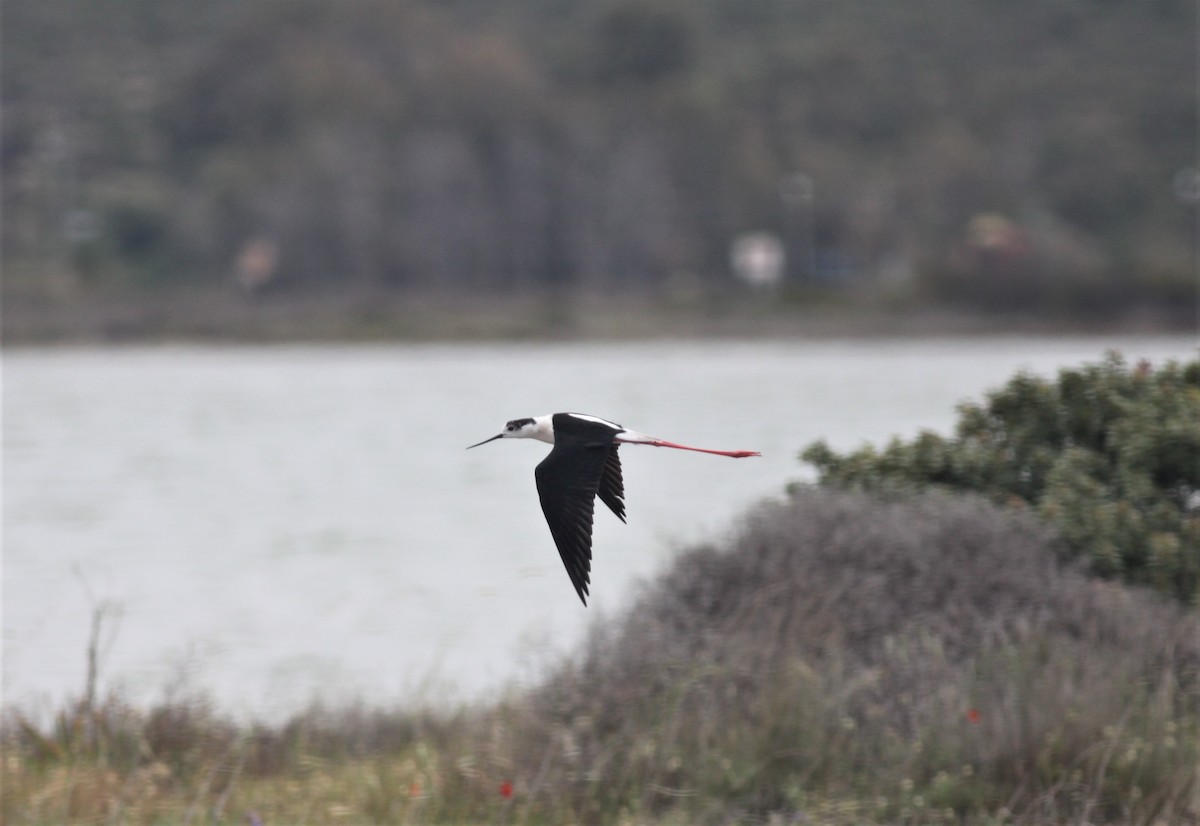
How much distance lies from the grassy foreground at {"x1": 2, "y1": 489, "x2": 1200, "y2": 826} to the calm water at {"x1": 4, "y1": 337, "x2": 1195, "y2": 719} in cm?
43

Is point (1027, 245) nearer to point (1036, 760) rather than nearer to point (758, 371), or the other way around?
point (758, 371)

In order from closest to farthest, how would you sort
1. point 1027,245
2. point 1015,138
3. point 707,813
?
point 707,813, point 1027,245, point 1015,138

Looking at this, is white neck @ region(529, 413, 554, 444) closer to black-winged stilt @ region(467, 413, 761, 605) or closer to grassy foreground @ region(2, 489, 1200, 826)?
black-winged stilt @ region(467, 413, 761, 605)

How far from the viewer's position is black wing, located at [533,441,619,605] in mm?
3967

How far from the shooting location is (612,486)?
4.62 meters

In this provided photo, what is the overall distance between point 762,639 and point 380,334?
58094mm

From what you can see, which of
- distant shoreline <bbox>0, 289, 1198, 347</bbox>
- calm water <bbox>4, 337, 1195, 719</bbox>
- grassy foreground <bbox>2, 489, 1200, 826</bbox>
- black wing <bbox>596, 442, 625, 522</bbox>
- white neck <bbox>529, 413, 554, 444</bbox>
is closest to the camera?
white neck <bbox>529, 413, 554, 444</bbox>

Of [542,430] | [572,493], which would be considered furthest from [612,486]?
[542,430]

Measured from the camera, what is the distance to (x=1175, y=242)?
305 ft

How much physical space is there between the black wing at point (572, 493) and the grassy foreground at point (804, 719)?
271cm

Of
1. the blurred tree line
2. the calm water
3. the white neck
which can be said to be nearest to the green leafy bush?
the calm water

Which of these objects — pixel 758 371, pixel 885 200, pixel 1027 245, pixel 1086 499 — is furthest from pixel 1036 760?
pixel 885 200

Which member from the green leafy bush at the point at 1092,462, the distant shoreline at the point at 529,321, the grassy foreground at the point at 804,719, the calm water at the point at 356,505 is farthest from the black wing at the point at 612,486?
the distant shoreline at the point at 529,321

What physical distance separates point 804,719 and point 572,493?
3.70 meters
